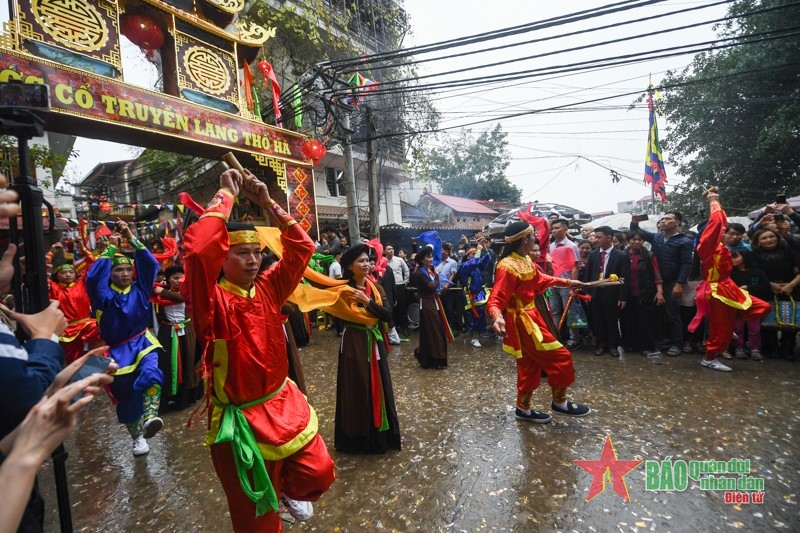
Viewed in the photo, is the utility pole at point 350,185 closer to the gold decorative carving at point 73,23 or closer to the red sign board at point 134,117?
the red sign board at point 134,117

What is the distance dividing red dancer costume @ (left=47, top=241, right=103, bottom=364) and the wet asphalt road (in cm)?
104

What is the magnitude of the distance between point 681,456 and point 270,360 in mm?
3474

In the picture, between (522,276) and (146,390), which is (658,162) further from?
(146,390)

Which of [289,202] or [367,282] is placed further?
[289,202]

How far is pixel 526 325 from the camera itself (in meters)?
3.96

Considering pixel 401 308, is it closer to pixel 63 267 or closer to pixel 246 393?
pixel 63 267

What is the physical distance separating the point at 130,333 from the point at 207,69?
801 cm

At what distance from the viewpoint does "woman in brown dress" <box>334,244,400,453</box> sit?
383 cm

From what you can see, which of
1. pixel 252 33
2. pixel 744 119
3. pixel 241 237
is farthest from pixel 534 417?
pixel 744 119

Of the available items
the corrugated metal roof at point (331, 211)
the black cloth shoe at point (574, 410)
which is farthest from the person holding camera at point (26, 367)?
the corrugated metal roof at point (331, 211)

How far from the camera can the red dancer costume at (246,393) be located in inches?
74.3

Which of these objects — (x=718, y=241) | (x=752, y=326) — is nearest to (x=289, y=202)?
(x=718, y=241)

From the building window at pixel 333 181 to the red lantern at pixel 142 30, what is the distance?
30.0ft

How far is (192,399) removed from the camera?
18.5ft
